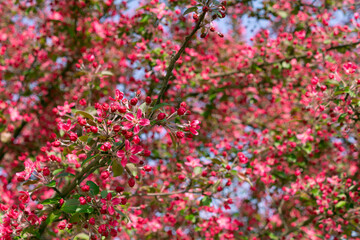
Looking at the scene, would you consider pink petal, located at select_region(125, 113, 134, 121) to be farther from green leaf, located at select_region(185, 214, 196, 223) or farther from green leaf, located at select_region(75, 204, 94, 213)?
green leaf, located at select_region(185, 214, 196, 223)

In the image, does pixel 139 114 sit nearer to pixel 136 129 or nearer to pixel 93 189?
pixel 136 129

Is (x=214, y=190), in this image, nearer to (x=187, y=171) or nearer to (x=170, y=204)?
(x=187, y=171)

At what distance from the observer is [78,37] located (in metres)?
6.15

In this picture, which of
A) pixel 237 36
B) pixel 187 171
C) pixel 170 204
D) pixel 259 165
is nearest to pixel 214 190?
pixel 187 171

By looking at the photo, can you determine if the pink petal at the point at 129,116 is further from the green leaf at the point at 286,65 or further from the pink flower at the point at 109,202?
the green leaf at the point at 286,65

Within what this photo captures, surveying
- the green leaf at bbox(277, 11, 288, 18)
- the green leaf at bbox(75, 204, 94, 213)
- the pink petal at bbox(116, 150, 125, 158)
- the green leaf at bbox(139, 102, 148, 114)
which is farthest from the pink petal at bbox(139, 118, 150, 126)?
the green leaf at bbox(277, 11, 288, 18)

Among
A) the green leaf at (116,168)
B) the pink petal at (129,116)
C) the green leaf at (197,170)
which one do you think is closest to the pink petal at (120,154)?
the green leaf at (116,168)

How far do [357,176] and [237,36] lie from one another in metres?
5.78

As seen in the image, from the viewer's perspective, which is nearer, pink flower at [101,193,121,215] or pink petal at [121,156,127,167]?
pink petal at [121,156,127,167]


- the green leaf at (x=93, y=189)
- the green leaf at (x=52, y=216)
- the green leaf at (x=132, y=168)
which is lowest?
the green leaf at (x=52, y=216)

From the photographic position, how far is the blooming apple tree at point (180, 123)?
2.32 metres

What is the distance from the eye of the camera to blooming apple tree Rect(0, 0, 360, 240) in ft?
7.61

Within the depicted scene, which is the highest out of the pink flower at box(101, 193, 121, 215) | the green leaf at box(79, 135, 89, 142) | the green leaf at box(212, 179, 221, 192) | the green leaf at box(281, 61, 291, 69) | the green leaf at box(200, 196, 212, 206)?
the green leaf at box(281, 61, 291, 69)

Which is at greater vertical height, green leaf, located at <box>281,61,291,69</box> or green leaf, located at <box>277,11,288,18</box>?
green leaf, located at <box>277,11,288,18</box>
